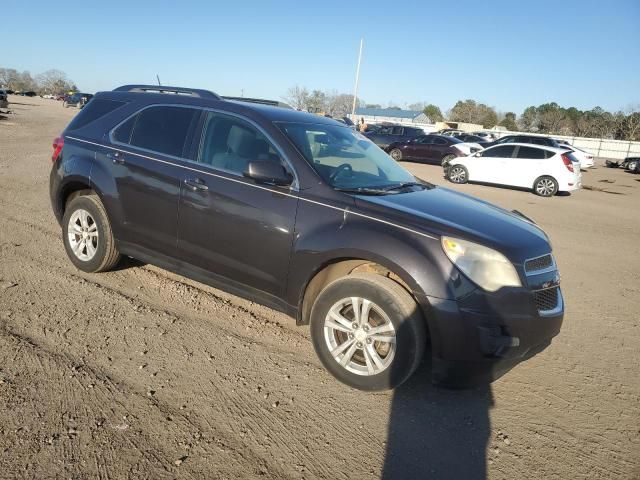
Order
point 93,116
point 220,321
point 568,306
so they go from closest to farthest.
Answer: point 220,321, point 93,116, point 568,306

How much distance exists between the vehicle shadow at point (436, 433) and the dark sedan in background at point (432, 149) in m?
18.9

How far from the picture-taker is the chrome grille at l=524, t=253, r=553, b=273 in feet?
10.3

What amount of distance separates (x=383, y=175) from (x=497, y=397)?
2.00 m

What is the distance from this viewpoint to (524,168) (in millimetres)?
15680

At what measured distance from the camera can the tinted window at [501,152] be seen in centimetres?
1620

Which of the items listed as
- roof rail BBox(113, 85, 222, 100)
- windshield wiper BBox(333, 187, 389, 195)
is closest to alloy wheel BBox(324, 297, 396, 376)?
windshield wiper BBox(333, 187, 389, 195)

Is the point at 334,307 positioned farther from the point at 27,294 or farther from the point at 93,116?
the point at 93,116

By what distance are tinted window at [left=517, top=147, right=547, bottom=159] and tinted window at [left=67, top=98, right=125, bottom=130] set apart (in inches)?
560

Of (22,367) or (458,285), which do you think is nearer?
(458,285)

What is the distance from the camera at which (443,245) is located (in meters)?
3.01

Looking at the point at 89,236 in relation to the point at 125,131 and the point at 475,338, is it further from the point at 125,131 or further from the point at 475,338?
the point at 475,338

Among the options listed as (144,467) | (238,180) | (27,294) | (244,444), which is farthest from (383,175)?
(27,294)

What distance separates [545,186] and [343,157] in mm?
13377

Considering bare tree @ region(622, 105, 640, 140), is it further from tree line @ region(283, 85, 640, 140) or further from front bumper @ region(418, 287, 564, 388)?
front bumper @ region(418, 287, 564, 388)
